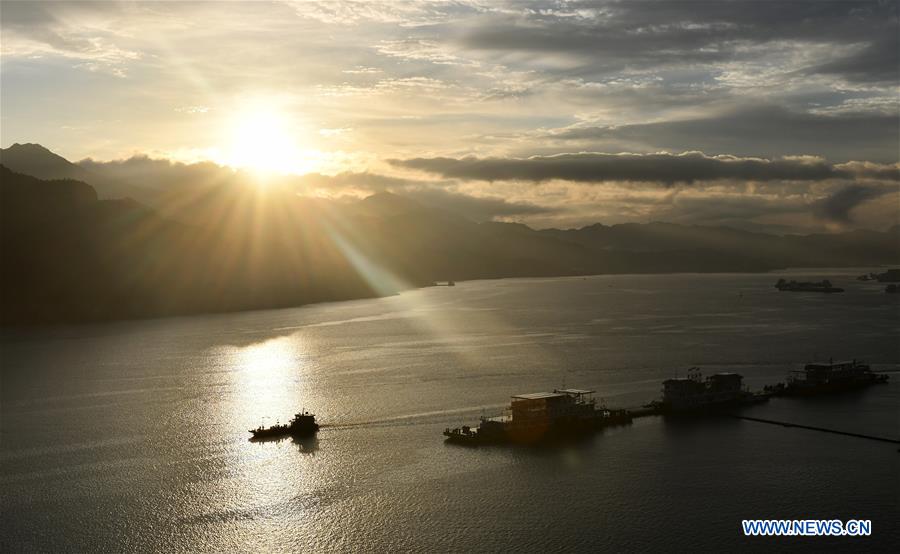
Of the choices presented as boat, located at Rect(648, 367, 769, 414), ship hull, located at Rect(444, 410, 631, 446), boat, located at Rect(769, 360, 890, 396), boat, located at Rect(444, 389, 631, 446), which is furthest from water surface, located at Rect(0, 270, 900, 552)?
boat, located at Rect(648, 367, 769, 414)

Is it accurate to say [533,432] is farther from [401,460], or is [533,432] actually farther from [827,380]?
[827,380]

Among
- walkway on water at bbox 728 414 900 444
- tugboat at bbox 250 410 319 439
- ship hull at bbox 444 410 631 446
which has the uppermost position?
tugboat at bbox 250 410 319 439

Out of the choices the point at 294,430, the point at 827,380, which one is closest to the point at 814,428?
the point at 827,380

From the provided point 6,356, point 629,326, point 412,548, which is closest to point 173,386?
point 6,356

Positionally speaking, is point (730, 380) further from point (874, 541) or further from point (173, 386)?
point (173, 386)

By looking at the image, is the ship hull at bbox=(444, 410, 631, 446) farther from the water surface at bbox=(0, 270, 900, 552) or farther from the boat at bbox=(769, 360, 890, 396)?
the boat at bbox=(769, 360, 890, 396)

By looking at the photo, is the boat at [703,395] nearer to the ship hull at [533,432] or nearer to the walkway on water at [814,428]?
the walkway on water at [814,428]

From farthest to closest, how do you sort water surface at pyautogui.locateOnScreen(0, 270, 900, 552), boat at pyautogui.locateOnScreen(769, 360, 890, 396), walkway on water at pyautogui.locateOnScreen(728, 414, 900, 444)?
boat at pyautogui.locateOnScreen(769, 360, 890, 396) → walkway on water at pyautogui.locateOnScreen(728, 414, 900, 444) → water surface at pyautogui.locateOnScreen(0, 270, 900, 552)
